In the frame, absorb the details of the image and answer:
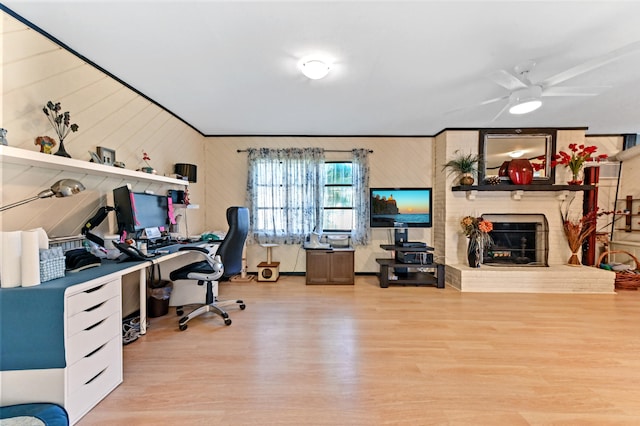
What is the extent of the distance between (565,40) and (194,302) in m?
4.16

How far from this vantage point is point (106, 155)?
96.3 inches

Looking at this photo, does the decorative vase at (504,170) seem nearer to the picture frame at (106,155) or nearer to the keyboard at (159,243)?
the keyboard at (159,243)

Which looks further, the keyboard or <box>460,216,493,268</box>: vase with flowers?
<box>460,216,493,268</box>: vase with flowers

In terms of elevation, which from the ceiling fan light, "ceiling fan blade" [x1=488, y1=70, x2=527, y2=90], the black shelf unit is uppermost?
"ceiling fan blade" [x1=488, y1=70, x2=527, y2=90]

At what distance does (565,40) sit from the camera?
6.52ft

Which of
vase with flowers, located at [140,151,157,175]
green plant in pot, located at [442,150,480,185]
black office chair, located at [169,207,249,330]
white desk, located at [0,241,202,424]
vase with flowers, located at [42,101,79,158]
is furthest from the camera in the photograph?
green plant in pot, located at [442,150,480,185]

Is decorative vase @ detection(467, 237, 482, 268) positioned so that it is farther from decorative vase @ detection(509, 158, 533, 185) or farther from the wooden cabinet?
the wooden cabinet

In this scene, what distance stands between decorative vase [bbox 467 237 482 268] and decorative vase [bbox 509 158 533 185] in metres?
1.13

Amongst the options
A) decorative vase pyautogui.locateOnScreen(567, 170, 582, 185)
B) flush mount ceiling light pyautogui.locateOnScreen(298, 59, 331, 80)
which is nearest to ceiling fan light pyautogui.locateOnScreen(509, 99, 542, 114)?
flush mount ceiling light pyautogui.locateOnScreen(298, 59, 331, 80)

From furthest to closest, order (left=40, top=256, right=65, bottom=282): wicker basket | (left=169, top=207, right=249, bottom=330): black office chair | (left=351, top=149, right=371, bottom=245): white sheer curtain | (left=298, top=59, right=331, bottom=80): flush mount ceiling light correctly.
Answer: (left=351, top=149, right=371, bottom=245): white sheer curtain
(left=169, top=207, right=249, bottom=330): black office chair
(left=298, top=59, right=331, bottom=80): flush mount ceiling light
(left=40, top=256, right=65, bottom=282): wicker basket

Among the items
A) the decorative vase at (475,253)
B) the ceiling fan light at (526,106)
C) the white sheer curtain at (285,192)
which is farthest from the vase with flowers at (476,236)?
the white sheer curtain at (285,192)

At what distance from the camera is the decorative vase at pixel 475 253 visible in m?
3.91

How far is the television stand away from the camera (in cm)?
398

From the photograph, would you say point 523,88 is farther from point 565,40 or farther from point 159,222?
point 159,222
